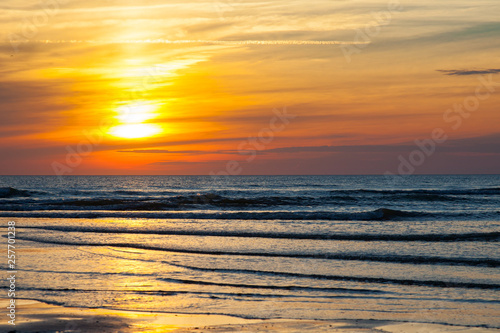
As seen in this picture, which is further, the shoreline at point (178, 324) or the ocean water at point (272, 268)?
the ocean water at point (272, 268)

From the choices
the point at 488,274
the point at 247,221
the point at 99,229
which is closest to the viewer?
the point at 488,274

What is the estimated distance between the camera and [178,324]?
27.6 feet

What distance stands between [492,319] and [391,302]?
1.93m

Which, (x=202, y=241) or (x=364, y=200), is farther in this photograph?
(x=364, y=200)

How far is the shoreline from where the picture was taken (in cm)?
801

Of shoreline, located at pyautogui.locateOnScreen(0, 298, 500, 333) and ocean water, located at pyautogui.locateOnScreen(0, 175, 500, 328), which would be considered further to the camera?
ocean water, located at pyautogui.locateOnScreen(0, 175, 500, 328)

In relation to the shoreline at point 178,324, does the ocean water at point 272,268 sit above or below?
above

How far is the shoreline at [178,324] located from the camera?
8008 millimetres

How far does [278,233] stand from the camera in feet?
73.1

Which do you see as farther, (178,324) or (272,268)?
(272,268)

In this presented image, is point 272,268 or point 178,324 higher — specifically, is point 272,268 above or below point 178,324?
above

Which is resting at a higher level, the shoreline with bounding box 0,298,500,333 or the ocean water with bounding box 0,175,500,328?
the ocean water with bounding box 0,175,500,328

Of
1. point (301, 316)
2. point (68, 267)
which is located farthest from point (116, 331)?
point (68, 267)

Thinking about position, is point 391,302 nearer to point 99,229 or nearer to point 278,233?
point 278,233
